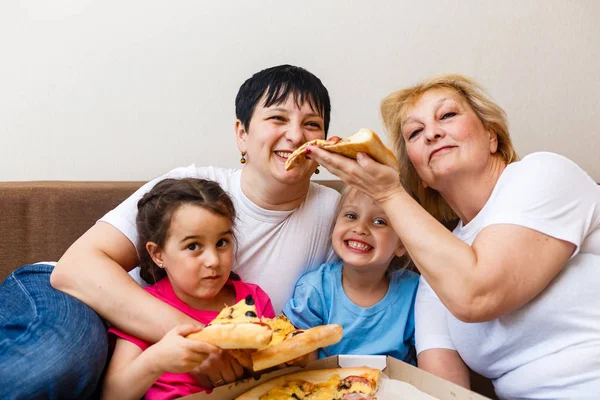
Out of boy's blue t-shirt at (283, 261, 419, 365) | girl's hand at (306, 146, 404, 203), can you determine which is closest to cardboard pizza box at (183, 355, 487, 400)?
boy's blue t-shirt at (283, 261, 419, 365)

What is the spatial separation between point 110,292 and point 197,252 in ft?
0.79

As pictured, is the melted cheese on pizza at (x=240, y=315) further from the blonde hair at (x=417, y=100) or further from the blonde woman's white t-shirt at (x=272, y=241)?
the blonde hair at (x=417, y=100)

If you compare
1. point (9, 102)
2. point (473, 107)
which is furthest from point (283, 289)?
point (9, 102)

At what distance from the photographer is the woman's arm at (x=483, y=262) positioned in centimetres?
119

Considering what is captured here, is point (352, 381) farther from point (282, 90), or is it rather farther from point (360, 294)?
point (282, 90)

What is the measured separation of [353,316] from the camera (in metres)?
1.72

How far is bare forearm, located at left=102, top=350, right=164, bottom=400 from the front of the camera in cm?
125

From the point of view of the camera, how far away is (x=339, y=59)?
2.35 metres

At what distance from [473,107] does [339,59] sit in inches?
34.4

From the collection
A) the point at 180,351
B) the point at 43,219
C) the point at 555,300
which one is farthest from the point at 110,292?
the point at 555,300

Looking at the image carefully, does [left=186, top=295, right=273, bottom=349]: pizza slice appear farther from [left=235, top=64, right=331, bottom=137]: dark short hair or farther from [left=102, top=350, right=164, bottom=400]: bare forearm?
[left=235, top=64, right=331, bottom=137]: dark short hair

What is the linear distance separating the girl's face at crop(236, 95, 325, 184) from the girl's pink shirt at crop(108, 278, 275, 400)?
0.34 m

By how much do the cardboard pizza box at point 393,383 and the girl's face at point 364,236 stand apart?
333mm

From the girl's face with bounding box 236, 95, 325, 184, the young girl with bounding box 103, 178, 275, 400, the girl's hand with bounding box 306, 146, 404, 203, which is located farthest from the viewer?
the girl's face with bounding box 236, 95, 325, 184
